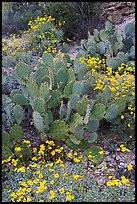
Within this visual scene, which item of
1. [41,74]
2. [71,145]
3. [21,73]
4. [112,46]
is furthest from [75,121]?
[112,46]

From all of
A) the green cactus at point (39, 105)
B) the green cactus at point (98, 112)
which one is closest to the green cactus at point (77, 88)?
the green cactus at point (98, 112)

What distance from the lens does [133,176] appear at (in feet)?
12.8

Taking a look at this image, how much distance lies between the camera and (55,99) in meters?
4.59

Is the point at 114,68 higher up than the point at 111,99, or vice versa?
the point at 114,68

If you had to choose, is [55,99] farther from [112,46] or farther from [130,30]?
[130,30]

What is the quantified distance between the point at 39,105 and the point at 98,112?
742 mm

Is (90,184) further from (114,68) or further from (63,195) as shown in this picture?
(114,68)

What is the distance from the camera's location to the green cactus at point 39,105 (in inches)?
166

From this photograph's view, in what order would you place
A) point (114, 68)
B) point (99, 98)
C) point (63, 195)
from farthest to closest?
point (114, 68) < point (99, 98) < point (63, 195)

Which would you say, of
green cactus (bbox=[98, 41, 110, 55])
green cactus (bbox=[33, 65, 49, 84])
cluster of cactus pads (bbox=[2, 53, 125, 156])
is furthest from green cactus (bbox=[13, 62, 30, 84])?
green cactus (bbox=[98, 41, 110, 55])

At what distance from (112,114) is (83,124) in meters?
0.38

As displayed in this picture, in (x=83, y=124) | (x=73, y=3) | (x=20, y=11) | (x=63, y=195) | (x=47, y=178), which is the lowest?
(x=63, y=195)

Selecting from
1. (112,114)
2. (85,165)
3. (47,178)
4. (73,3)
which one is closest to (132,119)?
(112,114)

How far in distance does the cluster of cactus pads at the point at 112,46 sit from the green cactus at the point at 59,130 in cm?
208
